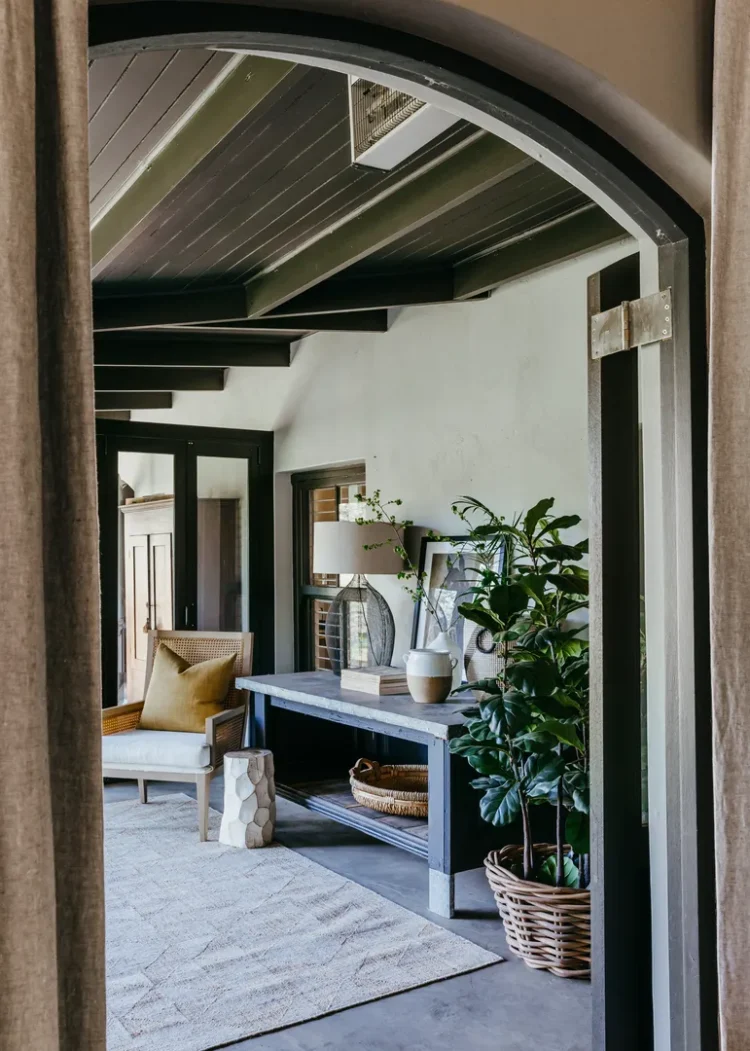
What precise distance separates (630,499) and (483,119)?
70cm

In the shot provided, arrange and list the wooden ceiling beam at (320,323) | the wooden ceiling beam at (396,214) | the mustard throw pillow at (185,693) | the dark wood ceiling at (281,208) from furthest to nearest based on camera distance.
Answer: the wooden ceiling beam at (320,323) → the mustard throw pillow at (185,693) → the wooden ceiling beam at (396,214) → the dark wood ceiling at (281,208)

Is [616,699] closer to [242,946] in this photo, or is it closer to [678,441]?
[678,441]

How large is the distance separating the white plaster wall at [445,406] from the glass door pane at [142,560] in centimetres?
73

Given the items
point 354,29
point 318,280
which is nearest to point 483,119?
point 354,29

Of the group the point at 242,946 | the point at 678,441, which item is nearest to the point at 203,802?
the point at 242,946

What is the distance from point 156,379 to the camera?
6.16 meters

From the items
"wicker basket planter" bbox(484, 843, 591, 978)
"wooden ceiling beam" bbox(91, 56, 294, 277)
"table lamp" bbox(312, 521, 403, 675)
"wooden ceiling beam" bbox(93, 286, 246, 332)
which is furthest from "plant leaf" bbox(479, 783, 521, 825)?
"wooden ceiling beam" bbox(93, 286, 246, 332)

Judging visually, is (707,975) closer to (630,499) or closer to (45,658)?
(630,499)

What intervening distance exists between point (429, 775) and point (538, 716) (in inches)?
22.7

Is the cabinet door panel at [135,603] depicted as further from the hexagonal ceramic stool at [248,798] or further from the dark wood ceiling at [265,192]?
the dark wood ceiling at [265,192]

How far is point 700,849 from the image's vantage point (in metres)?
1.45

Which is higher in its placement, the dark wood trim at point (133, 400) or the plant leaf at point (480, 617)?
the dark wood trim at point (133, 400)

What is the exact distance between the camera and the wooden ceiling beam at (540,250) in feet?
11.5

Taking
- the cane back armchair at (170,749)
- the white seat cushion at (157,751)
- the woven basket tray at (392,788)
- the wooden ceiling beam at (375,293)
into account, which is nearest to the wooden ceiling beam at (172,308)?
the wooden ceiling beam at (375,293)
